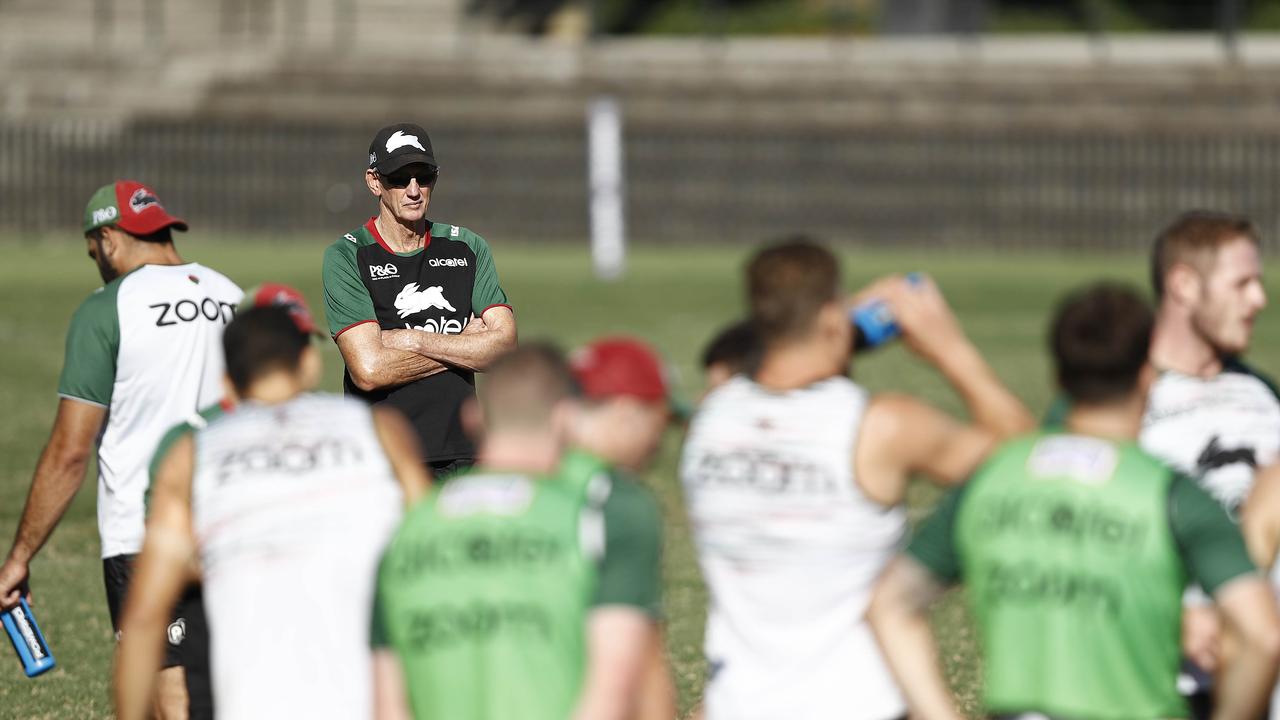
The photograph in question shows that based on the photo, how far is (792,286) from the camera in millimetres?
4750

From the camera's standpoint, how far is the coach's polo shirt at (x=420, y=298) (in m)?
7.73

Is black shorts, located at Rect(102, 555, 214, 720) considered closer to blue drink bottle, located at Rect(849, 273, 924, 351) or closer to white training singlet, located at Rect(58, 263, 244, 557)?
white training singlet, located at Rect(58, 263, 244, 557)

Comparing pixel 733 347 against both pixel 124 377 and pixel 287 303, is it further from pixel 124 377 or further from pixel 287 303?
pixel 124 377

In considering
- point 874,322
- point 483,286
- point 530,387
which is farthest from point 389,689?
point 483,286

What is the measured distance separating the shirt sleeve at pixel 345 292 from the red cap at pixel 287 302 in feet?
6.91

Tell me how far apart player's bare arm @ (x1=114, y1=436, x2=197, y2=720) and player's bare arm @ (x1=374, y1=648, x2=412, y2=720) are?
719 millimetres

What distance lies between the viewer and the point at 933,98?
43844 mm

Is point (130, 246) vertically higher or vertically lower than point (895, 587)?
higher

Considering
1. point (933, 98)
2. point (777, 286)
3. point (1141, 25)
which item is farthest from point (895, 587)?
point (1141, 25)

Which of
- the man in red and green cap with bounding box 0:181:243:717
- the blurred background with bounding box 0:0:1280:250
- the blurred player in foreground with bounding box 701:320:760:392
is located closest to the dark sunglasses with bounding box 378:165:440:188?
the man in red and green cap with bounding box 0:181:243:717

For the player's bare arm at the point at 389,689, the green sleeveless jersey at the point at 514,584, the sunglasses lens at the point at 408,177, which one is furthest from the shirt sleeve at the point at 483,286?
the green sleeveless jersey at the point at 514,584

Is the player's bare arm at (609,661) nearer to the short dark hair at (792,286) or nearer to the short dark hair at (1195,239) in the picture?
the short dark hair at (792,286)

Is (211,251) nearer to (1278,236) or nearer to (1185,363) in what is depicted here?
(1278,236)

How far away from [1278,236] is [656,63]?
14873 millimetres
